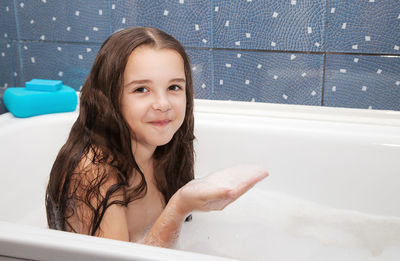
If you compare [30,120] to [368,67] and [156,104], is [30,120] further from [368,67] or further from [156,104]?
[368,67]

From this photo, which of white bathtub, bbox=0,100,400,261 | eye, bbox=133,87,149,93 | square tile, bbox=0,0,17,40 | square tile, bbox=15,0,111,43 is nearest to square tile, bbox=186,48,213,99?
white bathtub, bbox=0,100,400,261

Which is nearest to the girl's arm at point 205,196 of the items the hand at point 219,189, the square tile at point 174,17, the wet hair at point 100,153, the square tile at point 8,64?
the hand at point 219,189

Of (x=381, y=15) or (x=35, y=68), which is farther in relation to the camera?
(x=35, y=68)

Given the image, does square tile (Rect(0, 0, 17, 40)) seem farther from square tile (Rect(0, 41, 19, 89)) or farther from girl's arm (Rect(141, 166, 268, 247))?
girl's arm (Rect(141, 166, 268, 247))

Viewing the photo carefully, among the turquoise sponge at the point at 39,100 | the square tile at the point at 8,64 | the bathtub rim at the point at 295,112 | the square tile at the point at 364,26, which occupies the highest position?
the square tile at the point at 364,26

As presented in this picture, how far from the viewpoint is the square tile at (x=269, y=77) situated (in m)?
1.41

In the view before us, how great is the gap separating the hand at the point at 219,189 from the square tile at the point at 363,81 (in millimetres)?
695

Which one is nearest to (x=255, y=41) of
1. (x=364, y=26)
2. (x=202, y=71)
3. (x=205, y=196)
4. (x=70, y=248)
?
(x=202, y=71)

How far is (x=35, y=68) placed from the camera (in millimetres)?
1731

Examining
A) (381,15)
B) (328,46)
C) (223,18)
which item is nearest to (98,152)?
(223,18)

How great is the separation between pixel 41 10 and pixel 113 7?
33cm

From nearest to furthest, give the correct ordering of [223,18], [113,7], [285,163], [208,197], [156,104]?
[208,197] → [156,104] → [285,163] → [223,18] → [113,7]

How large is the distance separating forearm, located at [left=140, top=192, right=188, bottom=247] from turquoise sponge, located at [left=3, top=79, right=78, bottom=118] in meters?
0.78

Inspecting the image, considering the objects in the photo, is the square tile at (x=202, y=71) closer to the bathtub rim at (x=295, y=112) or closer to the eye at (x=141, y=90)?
the bathtub rim at (x=295, y=112)
